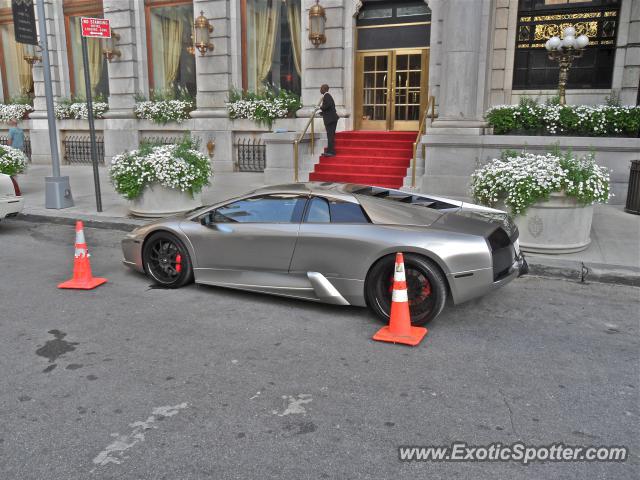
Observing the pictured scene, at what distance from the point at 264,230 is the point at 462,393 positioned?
283cm

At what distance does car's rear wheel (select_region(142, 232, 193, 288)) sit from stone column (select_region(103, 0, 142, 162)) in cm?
1340

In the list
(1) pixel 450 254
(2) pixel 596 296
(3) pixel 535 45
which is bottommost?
(2) pixel 596 296

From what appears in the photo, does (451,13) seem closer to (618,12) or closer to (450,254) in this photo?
(618,12)

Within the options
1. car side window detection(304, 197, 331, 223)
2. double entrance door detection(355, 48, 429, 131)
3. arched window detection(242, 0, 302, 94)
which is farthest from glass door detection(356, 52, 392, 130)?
car side window detection(304, 197, 331, 223)

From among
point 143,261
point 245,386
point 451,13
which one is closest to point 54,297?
point 143,261

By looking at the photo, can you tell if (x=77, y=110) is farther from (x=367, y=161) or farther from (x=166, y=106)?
(x=367, y=161)

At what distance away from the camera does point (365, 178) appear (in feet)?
43.0

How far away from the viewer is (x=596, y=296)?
6629 millimetres

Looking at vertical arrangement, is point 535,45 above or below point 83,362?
above

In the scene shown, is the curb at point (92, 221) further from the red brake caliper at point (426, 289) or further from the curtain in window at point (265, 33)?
the curtain in window at point (265, 33)

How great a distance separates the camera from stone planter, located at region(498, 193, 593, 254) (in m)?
8.00

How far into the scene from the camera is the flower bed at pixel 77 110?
19875mm

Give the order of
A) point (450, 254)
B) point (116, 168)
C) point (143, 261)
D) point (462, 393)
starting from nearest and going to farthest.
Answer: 1. point (462, 393)
2. point (450, 254)
3. point (143, 261)
4. point (116, 168)

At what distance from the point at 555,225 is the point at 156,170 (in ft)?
22.3
